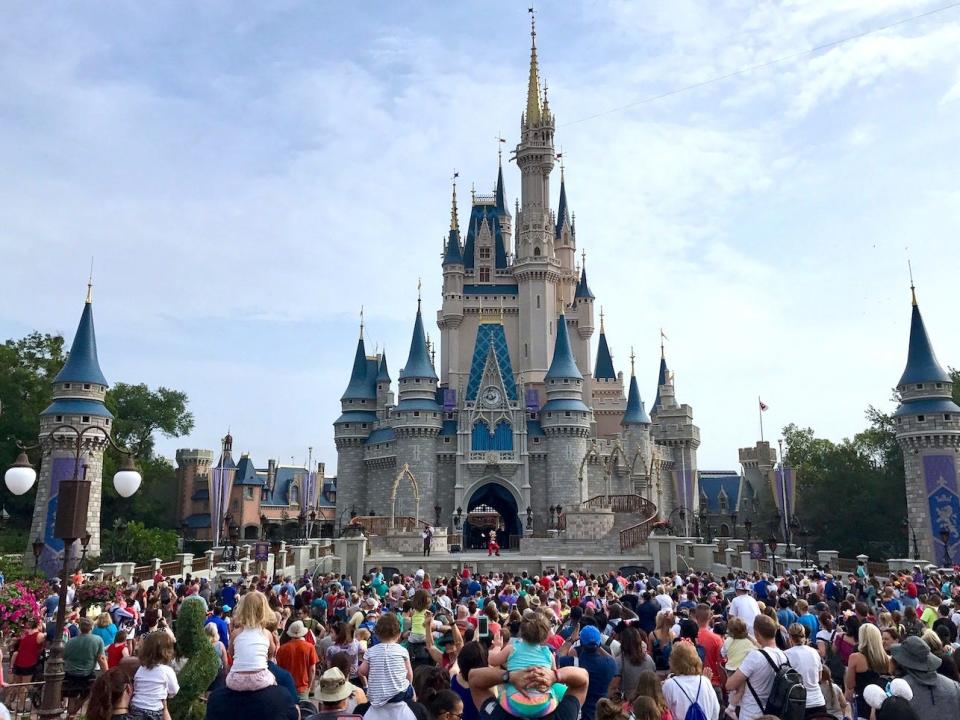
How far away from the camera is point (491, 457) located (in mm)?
51125

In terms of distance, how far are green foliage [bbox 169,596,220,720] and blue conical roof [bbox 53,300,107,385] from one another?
120 feet

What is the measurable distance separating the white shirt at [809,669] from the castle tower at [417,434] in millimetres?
44197

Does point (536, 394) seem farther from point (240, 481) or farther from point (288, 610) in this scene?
point (288, 610)

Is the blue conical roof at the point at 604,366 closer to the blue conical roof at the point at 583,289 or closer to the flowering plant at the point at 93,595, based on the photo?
the blue conical roof at the point at 583,289

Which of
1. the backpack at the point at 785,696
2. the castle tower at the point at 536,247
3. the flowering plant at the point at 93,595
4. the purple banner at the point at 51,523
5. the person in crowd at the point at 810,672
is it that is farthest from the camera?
the castle tower at the point at 536,247

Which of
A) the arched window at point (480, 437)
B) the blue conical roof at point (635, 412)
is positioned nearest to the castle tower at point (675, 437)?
the blue conical roof at point (635, 412)

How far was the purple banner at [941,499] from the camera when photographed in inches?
1453

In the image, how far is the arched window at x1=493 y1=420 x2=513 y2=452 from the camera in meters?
51.9

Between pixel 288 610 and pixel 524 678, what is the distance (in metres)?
7.68

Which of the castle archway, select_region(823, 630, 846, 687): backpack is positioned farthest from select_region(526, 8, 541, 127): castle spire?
select_region(823, 630, 846, 687): backpack

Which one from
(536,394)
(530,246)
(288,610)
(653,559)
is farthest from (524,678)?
(530,246)

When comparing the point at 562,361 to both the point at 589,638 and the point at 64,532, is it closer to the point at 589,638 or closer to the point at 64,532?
the point at 64,532

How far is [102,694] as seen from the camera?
563cm

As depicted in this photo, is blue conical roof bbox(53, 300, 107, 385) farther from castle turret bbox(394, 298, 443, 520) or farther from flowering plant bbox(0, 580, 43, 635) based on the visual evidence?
flowering plant bbox(0, 580, 43, 635)
